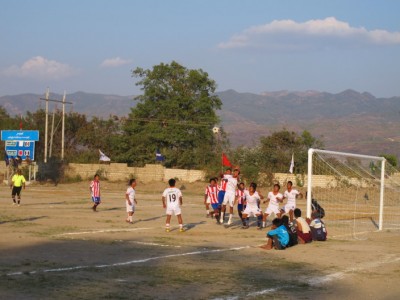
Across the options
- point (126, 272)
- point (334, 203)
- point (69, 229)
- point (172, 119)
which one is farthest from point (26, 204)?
point (172, 119)

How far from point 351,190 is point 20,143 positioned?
29114 mm

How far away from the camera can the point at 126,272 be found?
12.8m

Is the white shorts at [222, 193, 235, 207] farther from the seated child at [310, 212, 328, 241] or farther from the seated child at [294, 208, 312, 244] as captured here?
the seated child at [294, 208, 312, 244]

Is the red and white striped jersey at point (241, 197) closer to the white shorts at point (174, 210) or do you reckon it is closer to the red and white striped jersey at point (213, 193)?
the red and white striped jersey at point (213, 193)

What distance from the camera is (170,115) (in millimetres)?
66125

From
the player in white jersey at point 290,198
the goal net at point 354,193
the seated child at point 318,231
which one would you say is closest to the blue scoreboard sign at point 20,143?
the goal net at point 354,193

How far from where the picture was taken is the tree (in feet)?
211

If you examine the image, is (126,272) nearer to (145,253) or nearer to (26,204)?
(145,253)

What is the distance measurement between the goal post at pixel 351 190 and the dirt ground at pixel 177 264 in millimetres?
2144

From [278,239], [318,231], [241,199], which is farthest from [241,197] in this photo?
[278,239]

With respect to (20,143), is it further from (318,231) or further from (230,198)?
(318,231)

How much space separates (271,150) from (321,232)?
38839 mm

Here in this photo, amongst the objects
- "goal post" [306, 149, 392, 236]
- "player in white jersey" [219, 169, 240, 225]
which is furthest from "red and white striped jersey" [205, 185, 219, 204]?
"goal post" [306, 149, 392, 236]

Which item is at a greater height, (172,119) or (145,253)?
(172,119)
